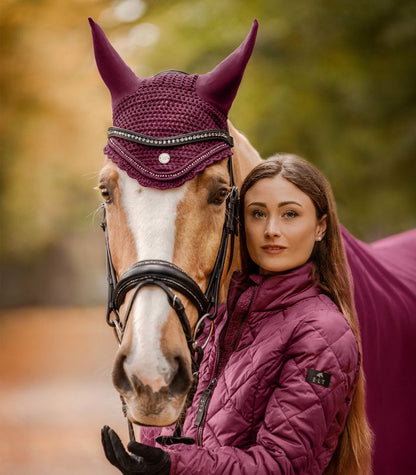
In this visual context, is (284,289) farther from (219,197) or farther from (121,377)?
(121,377)

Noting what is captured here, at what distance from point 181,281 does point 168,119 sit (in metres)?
0.54

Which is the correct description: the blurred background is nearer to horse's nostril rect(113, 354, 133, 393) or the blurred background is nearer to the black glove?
horse's nostril rect(113, 354, 133, 393)

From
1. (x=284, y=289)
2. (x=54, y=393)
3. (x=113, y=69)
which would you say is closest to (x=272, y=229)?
(x=284, y=289)

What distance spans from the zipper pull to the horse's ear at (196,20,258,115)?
0.94 metres

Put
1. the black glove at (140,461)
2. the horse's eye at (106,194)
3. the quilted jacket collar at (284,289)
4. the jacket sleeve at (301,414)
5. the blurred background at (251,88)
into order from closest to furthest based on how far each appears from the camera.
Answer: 1. the black glove at (140,461)
2. the jacket sleeve at (301,414)
3. the quilted jacket collar at (284,289)
4. the horse's eye at (106,194)
5. the blurred background at (251,88)

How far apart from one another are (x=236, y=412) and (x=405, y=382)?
1.44 metres

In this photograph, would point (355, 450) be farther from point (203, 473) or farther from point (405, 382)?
point (405, 382)

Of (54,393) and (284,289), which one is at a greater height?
(54,393)

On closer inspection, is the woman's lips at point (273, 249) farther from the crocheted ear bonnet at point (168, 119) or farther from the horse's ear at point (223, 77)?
the horse's ear at point (223, 77)

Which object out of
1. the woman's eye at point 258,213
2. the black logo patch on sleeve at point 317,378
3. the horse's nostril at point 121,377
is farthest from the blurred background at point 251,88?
the black logo patch on sleeve at point 317,378

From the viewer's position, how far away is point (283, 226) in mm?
2119

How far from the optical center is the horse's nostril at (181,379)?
6.10 feet

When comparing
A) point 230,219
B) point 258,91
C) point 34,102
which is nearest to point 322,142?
point 258,91

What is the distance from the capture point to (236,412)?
1.94 metres
